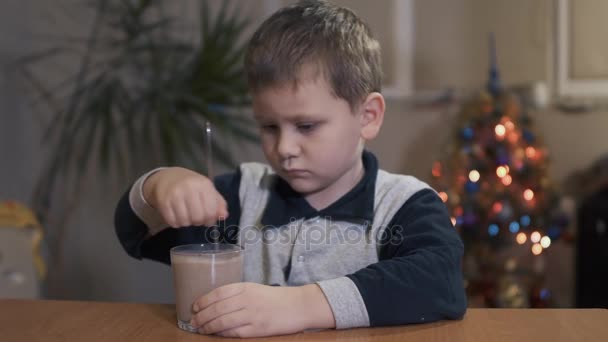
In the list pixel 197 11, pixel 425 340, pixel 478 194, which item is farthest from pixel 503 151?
pixel 425 340

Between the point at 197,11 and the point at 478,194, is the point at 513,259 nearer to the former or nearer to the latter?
the point at 478,194

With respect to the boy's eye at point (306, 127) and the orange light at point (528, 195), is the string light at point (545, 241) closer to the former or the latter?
the orange light at point (528, 195)

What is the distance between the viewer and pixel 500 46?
4285mm

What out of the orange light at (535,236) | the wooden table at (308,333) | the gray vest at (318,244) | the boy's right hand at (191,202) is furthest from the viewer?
the orange light at (535,236)

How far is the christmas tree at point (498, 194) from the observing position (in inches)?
147

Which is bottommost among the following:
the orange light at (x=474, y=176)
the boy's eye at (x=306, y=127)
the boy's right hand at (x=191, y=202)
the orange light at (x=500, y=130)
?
the orange light at (x=474, y=176)

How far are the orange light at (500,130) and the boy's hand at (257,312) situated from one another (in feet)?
9.87

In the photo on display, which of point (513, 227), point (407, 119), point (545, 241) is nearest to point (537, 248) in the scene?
point (545, 241)

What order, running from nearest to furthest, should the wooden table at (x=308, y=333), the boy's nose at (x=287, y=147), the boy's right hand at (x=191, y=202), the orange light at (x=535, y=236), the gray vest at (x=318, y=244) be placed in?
the wooden table at (x=308, y=333), the boy's right hand at (x=191, y=202), the boy's nose at (x=287, y=147), the gray vest at (x=318, y=244), the orange light at (x=535, y=236)

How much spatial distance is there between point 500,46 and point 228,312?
374 cm

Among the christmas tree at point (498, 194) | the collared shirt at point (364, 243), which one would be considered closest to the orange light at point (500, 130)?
the christmas tree at point (498, 194)

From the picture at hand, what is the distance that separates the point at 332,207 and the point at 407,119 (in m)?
3.26

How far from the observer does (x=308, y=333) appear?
90cm

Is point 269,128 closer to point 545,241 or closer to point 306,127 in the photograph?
point 306,127
